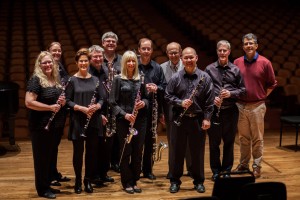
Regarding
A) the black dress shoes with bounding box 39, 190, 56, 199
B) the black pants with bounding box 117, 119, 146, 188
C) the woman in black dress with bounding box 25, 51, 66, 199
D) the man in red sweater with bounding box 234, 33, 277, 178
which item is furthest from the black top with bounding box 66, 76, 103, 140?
the man in red sweater with bounding box 234, 33, 277, 178

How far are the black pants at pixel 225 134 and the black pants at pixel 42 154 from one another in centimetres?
143

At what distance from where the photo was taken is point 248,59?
14.3 feet

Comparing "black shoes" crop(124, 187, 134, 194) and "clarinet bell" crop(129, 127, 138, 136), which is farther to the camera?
"black shoes" crop(124, 187, 134, 194)

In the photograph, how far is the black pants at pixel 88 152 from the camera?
3.88 metres

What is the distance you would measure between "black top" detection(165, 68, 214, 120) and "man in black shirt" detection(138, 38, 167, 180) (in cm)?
23

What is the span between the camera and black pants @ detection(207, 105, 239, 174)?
14.2ft

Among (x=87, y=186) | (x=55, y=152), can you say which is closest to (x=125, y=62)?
(x=55, y=152)

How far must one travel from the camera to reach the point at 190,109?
12.8 ft

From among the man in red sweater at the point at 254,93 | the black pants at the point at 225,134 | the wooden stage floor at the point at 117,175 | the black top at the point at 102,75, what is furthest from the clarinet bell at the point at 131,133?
the man in red sweater at the point at 254,93

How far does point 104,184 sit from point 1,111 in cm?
149

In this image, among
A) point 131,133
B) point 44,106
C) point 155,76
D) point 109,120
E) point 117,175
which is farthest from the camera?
point 117,175

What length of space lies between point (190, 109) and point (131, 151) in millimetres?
594

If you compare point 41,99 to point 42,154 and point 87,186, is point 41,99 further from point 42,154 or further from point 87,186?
point 87,186

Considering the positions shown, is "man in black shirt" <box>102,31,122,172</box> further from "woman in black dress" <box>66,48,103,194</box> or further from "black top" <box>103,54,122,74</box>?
"woman in black dress" <box>66,48,103,194</box>
